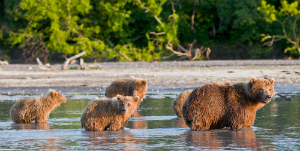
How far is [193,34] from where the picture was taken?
38.8m

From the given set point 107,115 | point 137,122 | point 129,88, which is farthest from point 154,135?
point 129,88

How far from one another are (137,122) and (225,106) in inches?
81.6

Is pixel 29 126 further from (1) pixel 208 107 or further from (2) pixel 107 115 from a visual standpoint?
(1) pixel 208 107

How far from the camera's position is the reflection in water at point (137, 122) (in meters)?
8.21

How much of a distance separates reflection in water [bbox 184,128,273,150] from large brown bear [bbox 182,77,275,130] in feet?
0.49

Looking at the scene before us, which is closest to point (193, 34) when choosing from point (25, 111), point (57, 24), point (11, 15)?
point (57, 24)

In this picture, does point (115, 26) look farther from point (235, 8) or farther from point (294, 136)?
point (294, 136)

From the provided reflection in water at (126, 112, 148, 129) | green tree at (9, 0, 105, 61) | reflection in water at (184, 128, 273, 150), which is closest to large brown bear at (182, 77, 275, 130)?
reflection in water at (184, 128, 273, 150)

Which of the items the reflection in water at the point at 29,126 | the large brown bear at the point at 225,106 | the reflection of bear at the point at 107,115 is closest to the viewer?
the large brown bear at the point at 225,106

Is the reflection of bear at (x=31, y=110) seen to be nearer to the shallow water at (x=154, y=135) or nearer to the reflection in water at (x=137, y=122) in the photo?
the shallow water at (x=154, y=135)

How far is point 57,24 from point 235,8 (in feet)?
46.6

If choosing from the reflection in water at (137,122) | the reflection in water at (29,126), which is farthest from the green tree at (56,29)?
the reflection in water at (29,126)

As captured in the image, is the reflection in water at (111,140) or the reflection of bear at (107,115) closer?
the reflection in water at (111,140)

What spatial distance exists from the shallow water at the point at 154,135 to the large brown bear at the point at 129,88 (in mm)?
517
